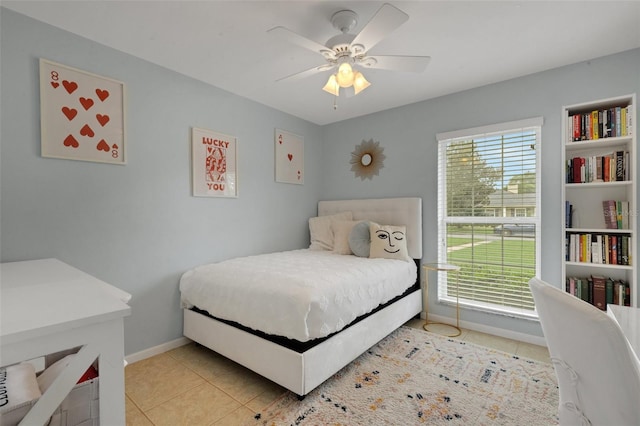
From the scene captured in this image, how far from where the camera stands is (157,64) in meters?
2.48

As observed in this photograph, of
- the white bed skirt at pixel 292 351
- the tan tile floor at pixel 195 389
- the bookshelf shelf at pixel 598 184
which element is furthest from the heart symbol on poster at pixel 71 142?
the bookshelf shelf at pixel 598 184

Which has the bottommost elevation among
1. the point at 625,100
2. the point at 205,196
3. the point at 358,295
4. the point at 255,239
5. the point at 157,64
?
the point at 358,295

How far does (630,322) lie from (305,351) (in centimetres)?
150

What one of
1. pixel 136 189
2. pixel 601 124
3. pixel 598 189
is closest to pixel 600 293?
pixel 598 189

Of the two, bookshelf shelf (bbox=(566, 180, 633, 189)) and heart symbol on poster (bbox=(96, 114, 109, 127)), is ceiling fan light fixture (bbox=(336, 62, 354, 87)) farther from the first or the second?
bookshelf shelf (bbox=(566, 180, 633, 189))

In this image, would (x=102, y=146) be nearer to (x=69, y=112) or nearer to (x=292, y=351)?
(x=69, y=112)

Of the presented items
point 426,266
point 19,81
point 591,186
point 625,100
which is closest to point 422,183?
point 426,266

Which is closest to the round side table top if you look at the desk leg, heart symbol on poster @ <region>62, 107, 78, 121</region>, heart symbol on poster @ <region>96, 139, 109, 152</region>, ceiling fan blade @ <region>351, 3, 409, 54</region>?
ceiling fan blade @ <region>351, 3, 409, 54</region>

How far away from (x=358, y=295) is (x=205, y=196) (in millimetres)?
1736

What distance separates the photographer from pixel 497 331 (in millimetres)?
2826

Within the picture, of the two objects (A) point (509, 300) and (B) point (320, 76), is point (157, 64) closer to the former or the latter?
(B) point (320, 76)

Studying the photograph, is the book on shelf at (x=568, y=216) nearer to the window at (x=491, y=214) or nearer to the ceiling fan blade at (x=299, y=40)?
the window at (x=491, y=214)

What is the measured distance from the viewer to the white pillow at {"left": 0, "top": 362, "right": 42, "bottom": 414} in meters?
0.65

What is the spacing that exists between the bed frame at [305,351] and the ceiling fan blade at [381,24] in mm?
1881
